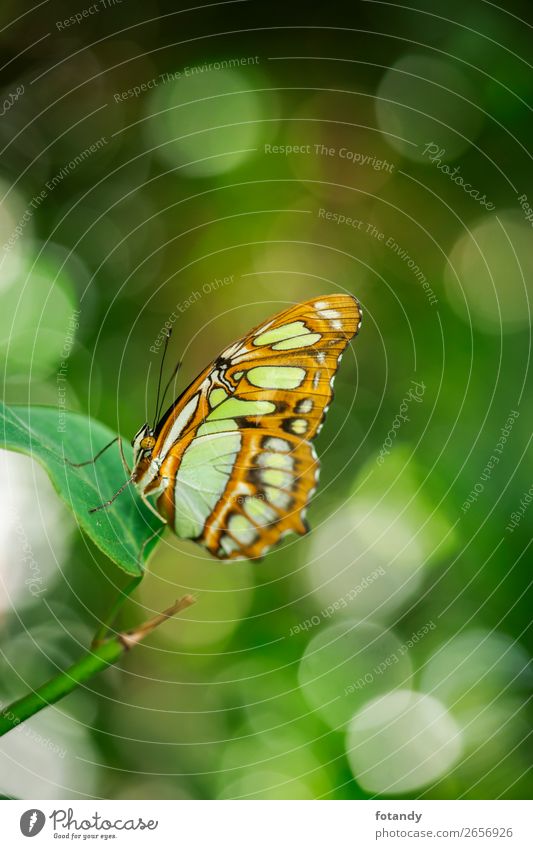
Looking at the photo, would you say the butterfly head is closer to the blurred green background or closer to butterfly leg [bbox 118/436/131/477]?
butterfly leg [bbox 118/436/131/477]

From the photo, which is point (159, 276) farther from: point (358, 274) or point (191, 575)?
point (191, 575)
